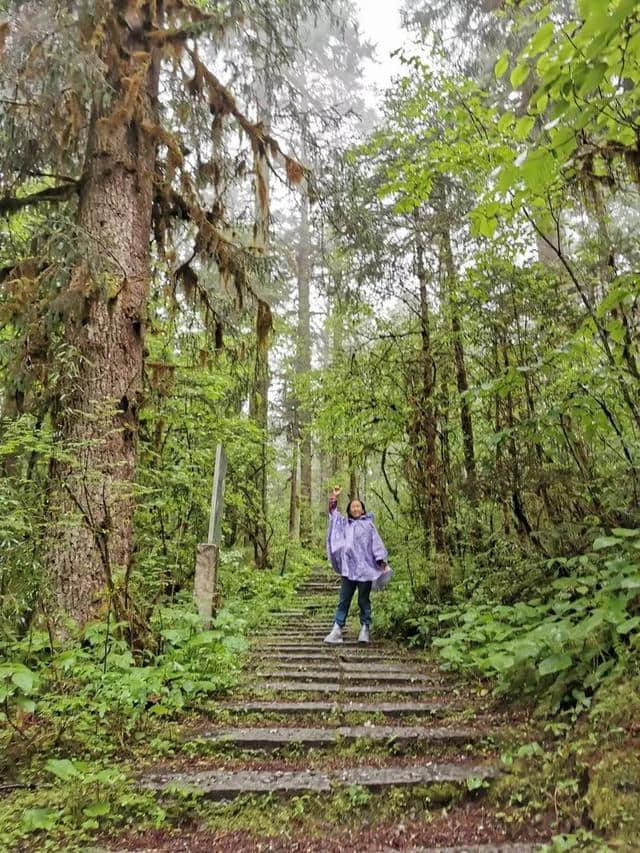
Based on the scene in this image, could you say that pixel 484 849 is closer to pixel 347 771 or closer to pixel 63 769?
pixel 347 771

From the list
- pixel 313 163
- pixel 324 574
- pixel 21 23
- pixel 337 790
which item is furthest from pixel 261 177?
pixel 324 574

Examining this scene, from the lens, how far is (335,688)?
4875 mm

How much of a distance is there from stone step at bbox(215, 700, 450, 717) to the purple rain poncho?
237 cm

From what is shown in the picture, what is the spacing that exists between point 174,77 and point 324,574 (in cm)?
1222

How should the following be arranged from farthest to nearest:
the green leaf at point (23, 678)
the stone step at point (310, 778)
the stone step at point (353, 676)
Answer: the stone step at point (353, 676), the stone step at point (310, 778), the green leaf at point (23, 678)

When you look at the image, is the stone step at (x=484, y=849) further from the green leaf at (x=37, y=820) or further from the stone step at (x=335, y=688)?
the stone step at (x=335, y=688)

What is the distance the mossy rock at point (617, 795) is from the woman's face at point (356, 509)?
14.8ft

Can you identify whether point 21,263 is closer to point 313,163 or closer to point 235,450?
point 313,163

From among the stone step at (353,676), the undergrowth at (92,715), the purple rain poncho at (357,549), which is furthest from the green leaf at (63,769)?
the purple rain poncho at (357,549)

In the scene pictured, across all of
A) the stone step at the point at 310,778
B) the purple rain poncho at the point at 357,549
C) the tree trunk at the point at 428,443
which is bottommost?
the stone step at the point at 310,778

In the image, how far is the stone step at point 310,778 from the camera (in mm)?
3105

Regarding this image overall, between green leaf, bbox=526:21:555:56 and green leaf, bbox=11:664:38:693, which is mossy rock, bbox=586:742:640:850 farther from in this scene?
green leaf, bbox=526:21:555:56

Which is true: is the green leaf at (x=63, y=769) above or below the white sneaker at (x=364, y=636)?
below

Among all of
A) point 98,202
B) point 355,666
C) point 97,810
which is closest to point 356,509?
point 355,666
